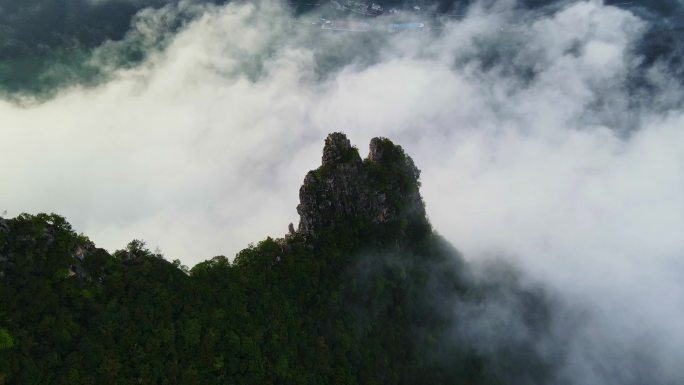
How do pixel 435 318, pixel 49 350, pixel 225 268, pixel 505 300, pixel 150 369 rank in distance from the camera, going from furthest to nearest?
pixel 505 300
pixel 435 318
pixel 225 268
pixel 150 369
pixel 49 350

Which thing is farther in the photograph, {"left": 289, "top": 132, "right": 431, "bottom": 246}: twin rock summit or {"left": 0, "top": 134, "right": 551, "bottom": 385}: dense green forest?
{"left": 289, "top": 132, "right": 431, "bottom": 246}: twin rock summit

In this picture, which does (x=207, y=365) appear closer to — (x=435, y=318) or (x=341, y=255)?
(x=341, y=255)

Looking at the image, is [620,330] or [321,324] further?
[620,330]

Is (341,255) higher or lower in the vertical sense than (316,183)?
lower

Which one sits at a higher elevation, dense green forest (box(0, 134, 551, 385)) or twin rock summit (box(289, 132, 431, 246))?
twin rock summit (box(289, 132, 431, 246))

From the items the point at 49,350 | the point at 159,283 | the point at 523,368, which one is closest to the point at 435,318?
the point at 523,368
